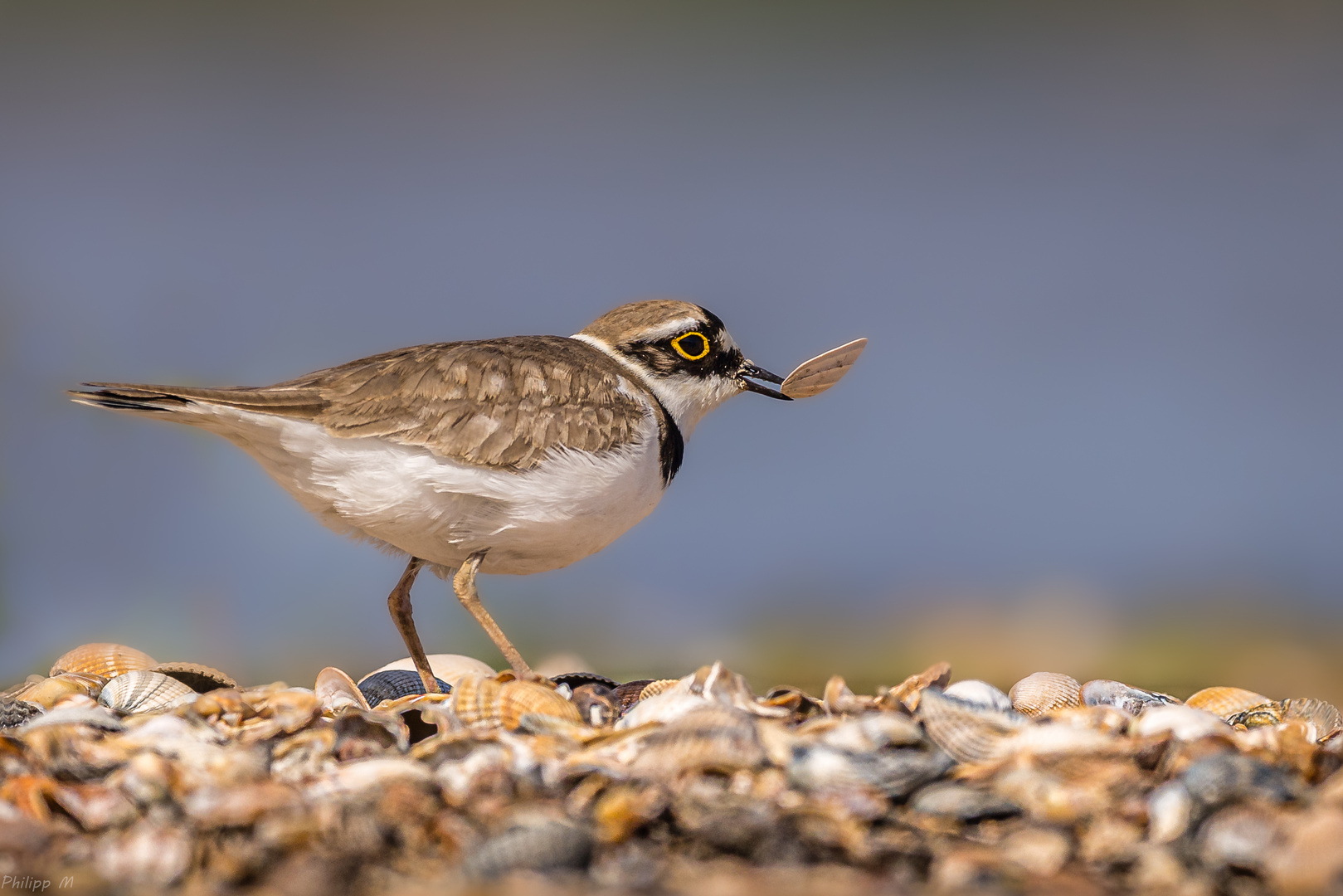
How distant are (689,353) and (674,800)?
9.23 feet

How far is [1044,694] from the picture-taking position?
4082mm

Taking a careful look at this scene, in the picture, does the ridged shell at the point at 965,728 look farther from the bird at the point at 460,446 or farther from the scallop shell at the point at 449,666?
the scallop shell at the point at 449,666

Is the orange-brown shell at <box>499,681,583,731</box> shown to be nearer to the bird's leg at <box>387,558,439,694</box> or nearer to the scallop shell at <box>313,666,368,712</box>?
the scallop shell at <box>313,666,368,712</box>

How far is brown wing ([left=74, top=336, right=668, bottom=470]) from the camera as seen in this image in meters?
3.76

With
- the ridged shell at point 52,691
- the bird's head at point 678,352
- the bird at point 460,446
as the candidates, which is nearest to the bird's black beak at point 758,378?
the bird's head at point 678,352

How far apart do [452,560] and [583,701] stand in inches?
42.7

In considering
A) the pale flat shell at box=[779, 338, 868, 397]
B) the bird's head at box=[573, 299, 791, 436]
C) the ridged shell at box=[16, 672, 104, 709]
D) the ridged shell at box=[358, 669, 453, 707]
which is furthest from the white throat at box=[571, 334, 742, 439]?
the ridged shell at box=[16, 672, 104, 709]

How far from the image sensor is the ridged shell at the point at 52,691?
3553mm

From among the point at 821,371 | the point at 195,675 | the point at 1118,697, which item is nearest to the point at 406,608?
the point at 195,675

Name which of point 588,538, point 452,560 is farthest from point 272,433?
point 588,538

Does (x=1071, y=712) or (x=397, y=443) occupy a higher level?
(x=397, y=443)

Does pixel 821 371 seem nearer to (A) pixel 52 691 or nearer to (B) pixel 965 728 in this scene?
(B) pixel 965 728

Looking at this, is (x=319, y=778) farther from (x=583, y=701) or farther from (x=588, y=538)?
(x=588, y=538)

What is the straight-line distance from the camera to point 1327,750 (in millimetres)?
2535
